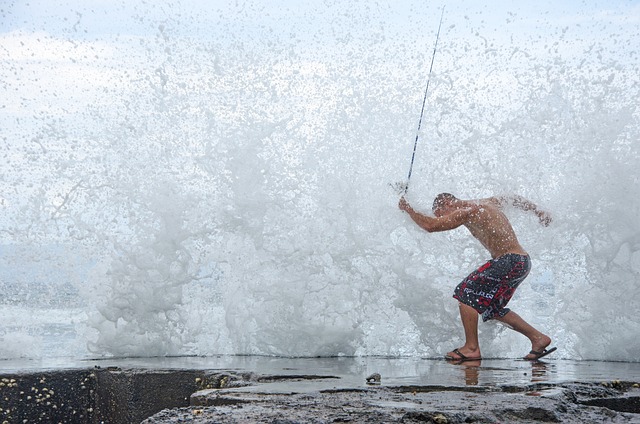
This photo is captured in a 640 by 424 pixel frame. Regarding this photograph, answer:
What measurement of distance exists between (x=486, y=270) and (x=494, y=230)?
0.34m

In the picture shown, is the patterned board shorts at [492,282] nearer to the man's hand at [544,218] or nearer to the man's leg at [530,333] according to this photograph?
the man's leg at [530,333]

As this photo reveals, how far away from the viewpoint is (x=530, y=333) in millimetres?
7016

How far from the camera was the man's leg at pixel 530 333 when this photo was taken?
22.8 feet

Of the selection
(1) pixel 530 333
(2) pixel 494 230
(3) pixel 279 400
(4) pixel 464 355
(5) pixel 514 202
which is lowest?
(3) pixel 279 400

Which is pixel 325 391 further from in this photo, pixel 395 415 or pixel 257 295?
pixel 257 295

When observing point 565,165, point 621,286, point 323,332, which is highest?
point 565,165

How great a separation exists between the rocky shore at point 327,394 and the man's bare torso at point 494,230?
36.7 inches

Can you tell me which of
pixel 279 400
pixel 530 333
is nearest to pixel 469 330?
pixel 530 333

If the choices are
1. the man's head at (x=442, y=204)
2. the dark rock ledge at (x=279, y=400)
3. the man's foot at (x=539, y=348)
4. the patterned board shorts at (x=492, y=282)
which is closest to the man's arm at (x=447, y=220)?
the man's head at (x=442, y=204)

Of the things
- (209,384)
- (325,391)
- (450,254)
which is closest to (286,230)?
(450,254)

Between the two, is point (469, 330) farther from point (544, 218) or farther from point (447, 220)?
point (544, 218)

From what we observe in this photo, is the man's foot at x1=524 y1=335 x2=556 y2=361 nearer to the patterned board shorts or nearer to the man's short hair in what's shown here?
the patterned board shorts

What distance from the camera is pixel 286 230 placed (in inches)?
325

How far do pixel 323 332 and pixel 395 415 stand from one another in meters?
4.44
